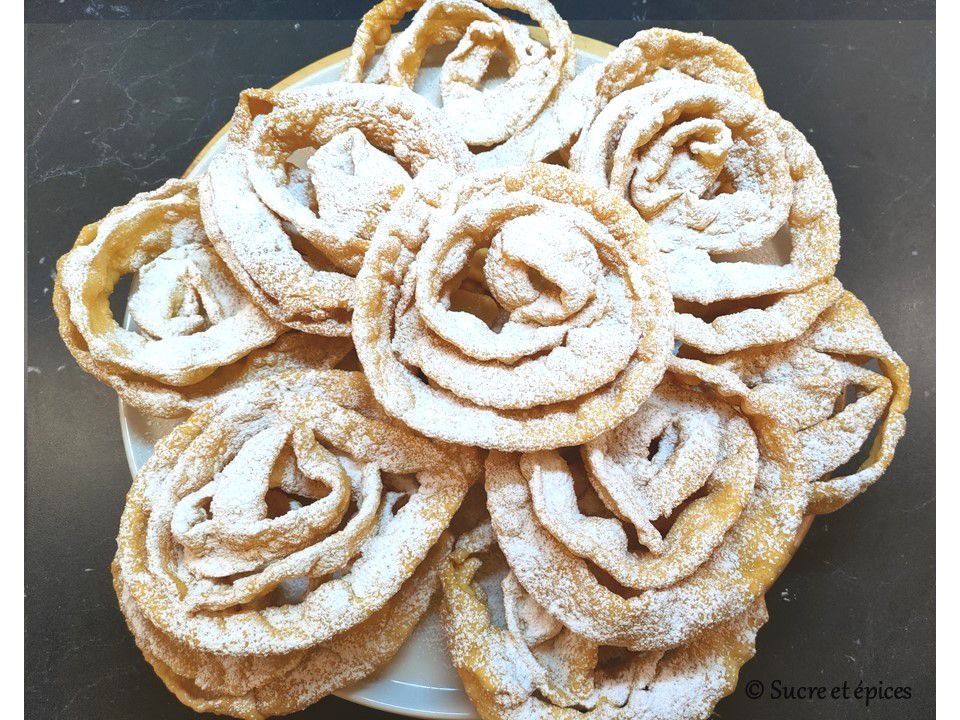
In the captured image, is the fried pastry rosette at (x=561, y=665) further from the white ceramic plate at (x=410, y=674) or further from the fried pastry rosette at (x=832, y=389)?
the fried pastry rosette at (x=832, y=389)

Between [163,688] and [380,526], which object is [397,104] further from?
[163,688]

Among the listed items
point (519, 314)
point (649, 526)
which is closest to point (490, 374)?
point (519, 314)

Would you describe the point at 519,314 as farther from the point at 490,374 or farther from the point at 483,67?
the point at 483,67

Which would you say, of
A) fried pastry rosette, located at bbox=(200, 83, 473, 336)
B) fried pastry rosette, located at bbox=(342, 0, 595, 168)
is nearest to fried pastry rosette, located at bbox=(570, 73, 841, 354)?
fried pastry rosette, located at bbox=(342, 0, 595, 168)

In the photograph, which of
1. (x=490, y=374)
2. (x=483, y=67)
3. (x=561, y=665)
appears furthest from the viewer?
(x=483, y=67)

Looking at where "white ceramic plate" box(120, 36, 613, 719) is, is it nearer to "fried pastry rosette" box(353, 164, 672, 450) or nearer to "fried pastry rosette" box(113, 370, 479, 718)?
"fried pastry rosette" box(113, 370, 479, 718)

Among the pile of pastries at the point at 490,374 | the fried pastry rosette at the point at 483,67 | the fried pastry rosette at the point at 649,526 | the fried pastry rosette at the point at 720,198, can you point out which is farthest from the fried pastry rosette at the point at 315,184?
the fried pastry rosette at the point at 649,526
